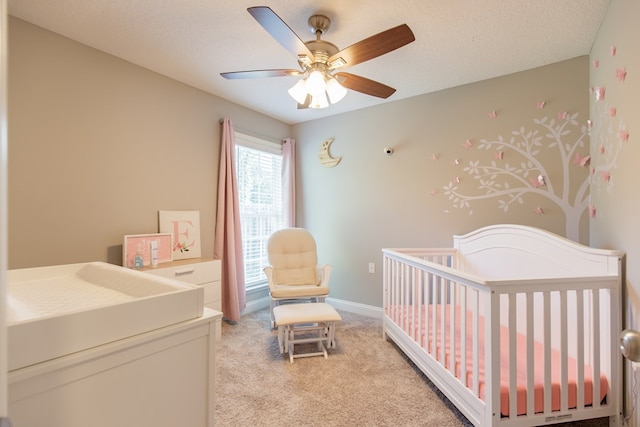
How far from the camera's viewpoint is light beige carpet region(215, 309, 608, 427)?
162cm

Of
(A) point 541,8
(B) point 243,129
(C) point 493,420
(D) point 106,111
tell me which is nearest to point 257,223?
(B) point 243,129

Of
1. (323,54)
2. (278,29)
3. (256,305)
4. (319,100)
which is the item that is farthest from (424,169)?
(256,305)

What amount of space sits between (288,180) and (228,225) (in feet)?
3.66

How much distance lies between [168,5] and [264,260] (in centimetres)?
269

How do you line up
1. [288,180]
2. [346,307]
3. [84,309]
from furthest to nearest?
[288,180]
[346,307]
[84,309]

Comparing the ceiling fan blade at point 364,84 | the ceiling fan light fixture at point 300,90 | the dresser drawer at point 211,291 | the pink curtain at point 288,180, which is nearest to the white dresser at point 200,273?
the dresser drawer at point 211,291

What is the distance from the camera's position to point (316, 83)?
5.46 ft

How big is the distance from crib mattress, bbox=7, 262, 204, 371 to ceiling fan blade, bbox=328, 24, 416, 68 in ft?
4.59

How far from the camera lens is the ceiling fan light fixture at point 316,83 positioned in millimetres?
1657

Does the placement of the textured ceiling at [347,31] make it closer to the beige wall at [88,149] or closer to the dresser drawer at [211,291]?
the beige wall at [88,149]

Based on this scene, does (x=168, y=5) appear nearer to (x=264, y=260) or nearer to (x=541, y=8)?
(x=541, y=8)

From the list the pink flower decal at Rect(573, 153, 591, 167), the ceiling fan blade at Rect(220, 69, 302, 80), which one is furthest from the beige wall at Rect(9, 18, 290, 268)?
the pink flower decal at Rect(573, 153, 591, 167)

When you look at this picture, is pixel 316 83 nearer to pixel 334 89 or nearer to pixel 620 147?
pixel 334 89

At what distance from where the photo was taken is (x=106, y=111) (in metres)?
2.22
